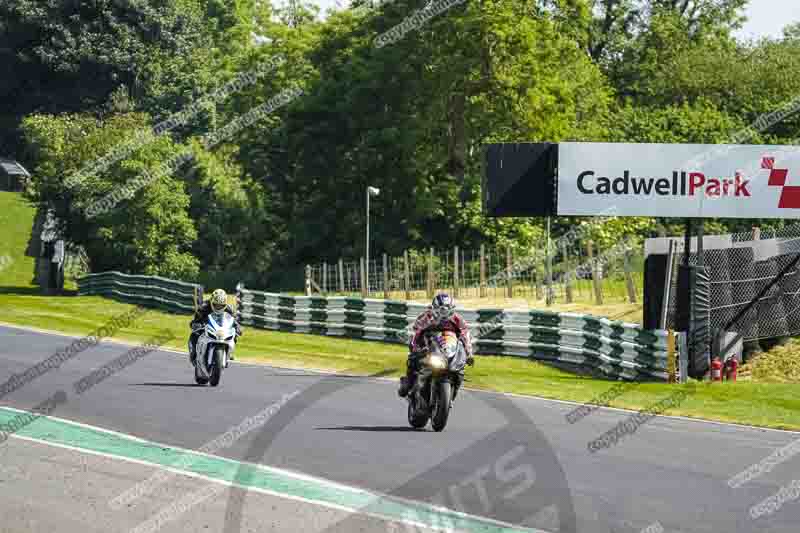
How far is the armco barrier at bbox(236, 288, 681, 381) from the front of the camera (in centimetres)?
2622

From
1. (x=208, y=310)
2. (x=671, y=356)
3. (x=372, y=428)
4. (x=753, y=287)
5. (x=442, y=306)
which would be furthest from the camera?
(x=753, y=287)

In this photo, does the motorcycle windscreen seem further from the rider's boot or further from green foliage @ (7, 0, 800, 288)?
green foliage @ (7, 0, 800, 288)

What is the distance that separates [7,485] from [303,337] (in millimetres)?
24724

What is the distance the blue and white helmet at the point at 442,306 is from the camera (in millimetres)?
15250

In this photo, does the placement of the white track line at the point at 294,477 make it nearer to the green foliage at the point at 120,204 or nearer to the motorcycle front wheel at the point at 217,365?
the motorcycle front wheel at the point at 217,365

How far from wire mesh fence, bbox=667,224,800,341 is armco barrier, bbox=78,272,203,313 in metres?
20.0

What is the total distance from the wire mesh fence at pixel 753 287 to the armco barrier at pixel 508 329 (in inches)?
55.7

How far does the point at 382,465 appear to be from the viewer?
1308cm

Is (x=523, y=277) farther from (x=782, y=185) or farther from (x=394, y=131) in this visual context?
(x=782, y=185)

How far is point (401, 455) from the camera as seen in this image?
1372 centimetres

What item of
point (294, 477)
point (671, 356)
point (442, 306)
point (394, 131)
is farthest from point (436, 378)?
point (394, 131)

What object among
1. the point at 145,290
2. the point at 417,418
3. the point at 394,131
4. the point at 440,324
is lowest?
the point at 417,418

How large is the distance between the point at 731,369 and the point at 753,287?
2879mm

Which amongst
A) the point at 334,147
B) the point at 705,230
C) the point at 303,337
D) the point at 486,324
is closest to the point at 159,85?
the point at 334,147
